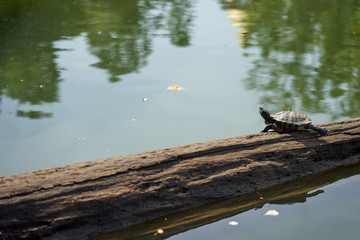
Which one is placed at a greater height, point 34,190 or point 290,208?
point 34,190

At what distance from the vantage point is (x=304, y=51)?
7.07m

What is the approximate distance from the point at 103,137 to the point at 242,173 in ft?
5.03

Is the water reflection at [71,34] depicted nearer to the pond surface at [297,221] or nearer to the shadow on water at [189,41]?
the shadow on water at [189,41]

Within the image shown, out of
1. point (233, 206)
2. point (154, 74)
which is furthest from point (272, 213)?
point (154, 74)

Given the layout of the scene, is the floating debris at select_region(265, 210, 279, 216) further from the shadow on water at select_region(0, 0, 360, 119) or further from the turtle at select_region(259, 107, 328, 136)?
the shadow on water at select_region(0, 0, 360, 119)

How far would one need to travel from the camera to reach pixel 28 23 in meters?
8.17

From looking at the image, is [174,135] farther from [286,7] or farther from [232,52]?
[286,7]

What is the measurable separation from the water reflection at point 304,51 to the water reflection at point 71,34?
129 centimetres

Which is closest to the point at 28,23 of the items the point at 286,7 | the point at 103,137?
the point at 103,137

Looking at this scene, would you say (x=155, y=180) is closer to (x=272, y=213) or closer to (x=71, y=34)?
(x=272, y=213)

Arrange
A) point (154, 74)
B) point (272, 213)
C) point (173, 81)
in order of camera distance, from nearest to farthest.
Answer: point (272, 213) < point (173, 81) < point (154, 74)

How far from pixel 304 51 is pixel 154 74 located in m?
2.50

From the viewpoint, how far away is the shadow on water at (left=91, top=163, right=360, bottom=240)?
312 cm

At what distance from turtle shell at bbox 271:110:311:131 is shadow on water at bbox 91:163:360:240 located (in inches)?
16.8
